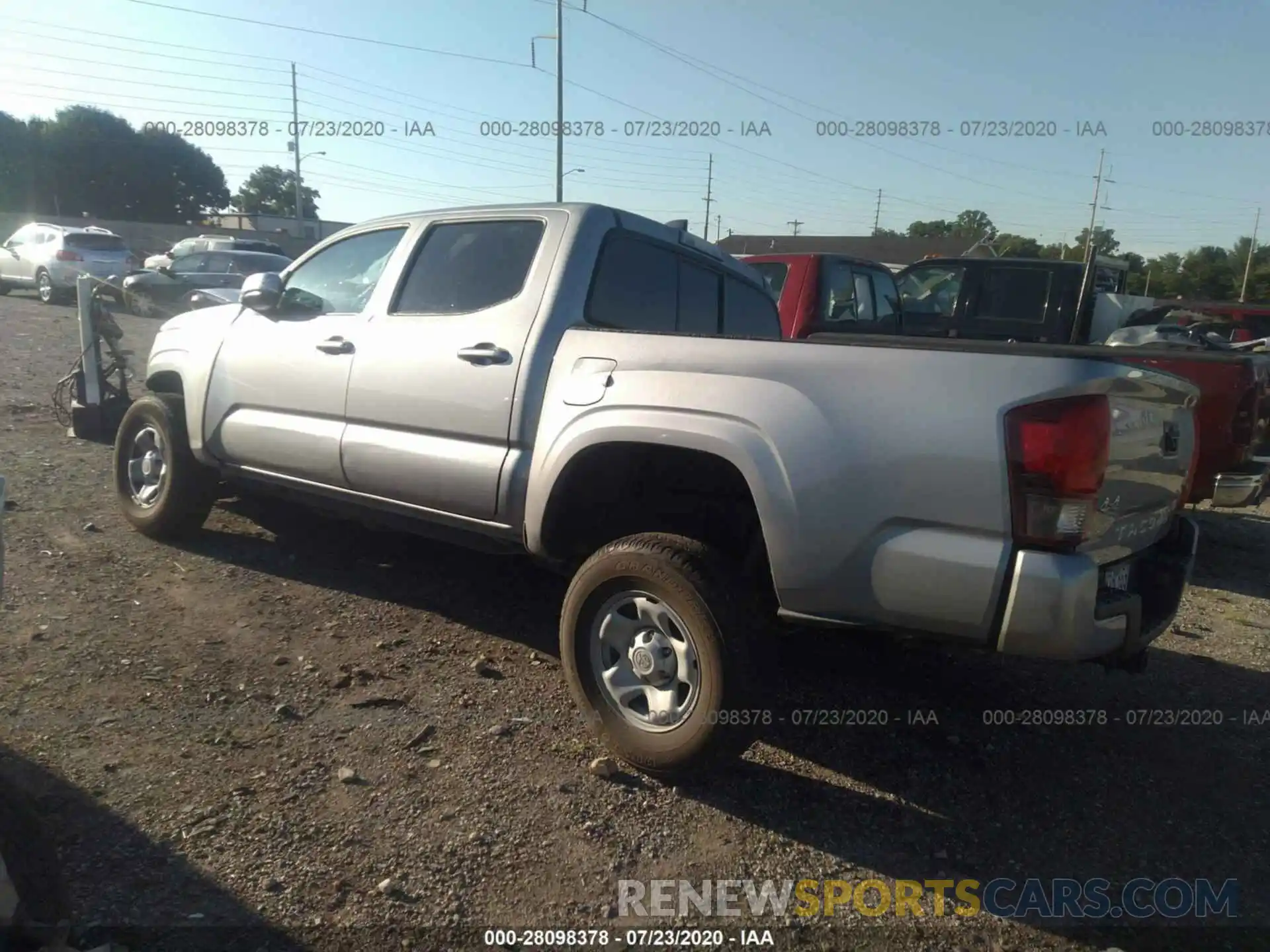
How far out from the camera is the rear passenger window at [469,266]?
12.5ft

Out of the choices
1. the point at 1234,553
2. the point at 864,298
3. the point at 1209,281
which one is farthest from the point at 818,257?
the point at 1209,281

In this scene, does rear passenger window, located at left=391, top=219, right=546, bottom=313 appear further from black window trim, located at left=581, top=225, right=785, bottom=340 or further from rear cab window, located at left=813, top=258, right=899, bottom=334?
rear cab window, located at left=813, top=258, right=899, bottom=334

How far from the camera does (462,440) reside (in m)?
3.69

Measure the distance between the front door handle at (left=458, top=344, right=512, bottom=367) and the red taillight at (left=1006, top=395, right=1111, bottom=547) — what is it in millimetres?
1929

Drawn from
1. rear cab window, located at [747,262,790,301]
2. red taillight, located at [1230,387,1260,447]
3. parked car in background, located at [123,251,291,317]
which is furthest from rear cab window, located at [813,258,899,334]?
parked car in background, located at [123,251,291,317]

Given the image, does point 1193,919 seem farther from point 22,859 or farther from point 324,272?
point 324,272

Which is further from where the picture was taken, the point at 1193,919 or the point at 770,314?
the point at 770,314

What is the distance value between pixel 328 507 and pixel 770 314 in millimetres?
2604

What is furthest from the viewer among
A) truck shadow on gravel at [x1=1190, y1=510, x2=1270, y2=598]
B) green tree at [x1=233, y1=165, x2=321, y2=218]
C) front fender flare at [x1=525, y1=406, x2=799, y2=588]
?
green tree at [x1=233, y1=165, x2=321, y2=218]

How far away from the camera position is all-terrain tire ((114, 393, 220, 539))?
4.96 metres

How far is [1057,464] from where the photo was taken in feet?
7.90

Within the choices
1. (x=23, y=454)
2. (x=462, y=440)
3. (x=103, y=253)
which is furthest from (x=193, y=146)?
(x=462, y=440)

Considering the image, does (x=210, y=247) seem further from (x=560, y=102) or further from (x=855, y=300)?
(x=855, y=300)

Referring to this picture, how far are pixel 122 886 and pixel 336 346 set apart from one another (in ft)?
8.16
